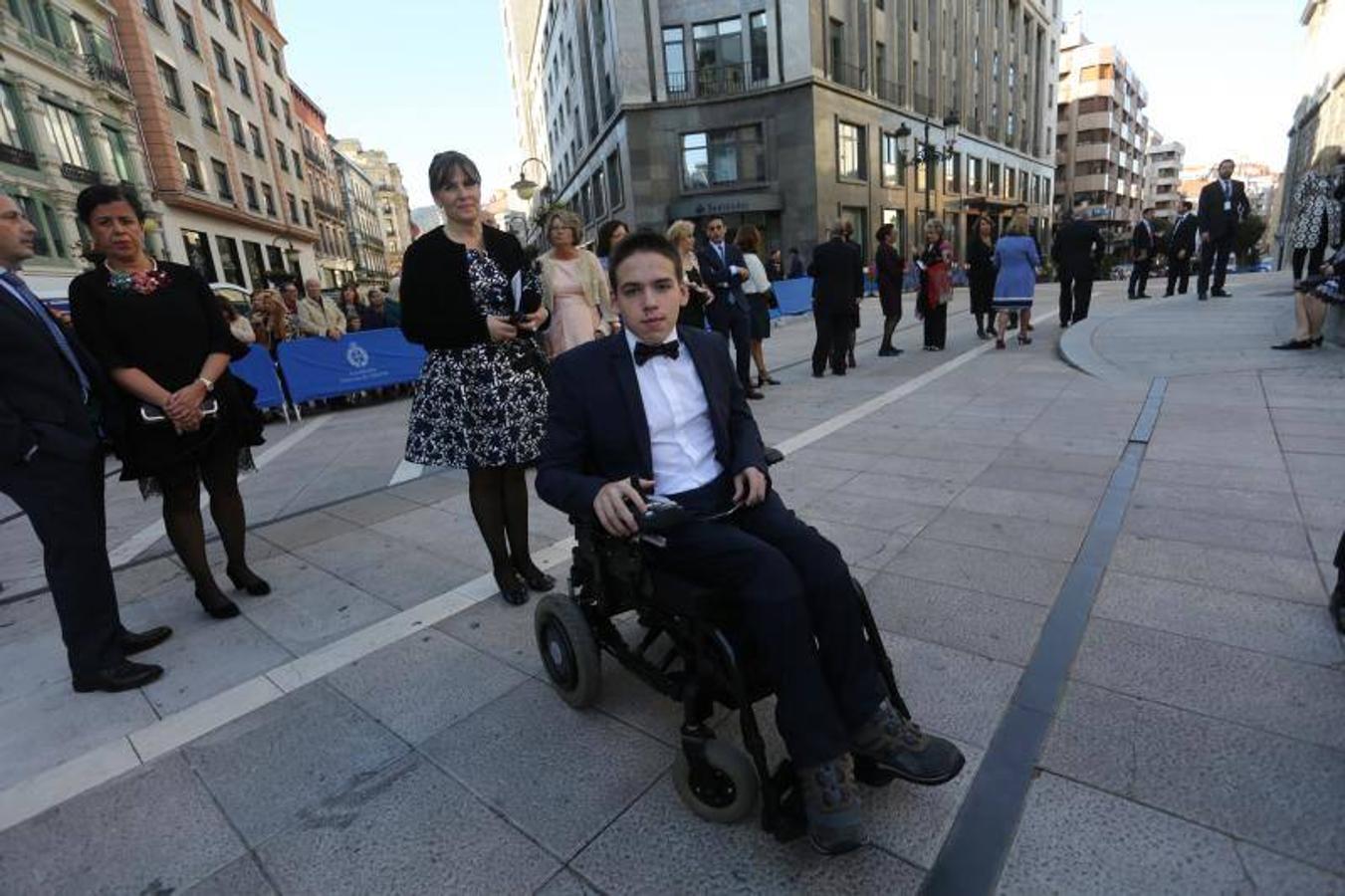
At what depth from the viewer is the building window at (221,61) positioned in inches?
1211

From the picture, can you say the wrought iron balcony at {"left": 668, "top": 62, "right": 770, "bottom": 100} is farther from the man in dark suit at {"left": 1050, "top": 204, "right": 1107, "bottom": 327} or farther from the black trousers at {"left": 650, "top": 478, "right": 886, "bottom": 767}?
the black trousers at {"left": 650, "top": 478, "right": 886, "bottom": 767}

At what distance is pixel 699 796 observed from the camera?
5.78 feet

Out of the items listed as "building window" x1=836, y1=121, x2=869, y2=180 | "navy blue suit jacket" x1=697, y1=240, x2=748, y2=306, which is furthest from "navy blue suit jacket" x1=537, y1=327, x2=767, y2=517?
"building window" x1=836, y1=121, x2=869, y2=180

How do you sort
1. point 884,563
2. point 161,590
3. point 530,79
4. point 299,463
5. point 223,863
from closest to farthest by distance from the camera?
point 223,863
point 884,563
point 161,590
point 299,463
point 530,79

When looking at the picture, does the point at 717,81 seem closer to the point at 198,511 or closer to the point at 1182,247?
the point at 1182,247

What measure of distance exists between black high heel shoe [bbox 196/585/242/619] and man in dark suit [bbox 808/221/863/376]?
21.6 feet

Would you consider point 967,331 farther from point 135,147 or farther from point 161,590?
point 135,147

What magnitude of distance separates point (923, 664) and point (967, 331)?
33.9 feet

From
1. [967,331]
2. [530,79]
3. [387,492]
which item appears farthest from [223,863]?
[530,79]

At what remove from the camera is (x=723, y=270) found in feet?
22.4

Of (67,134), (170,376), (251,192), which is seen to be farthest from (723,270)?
(251,192)

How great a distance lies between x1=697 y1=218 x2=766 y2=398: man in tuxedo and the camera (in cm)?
682

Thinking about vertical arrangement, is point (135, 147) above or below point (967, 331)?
above

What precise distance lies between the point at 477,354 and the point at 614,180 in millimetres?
28241
